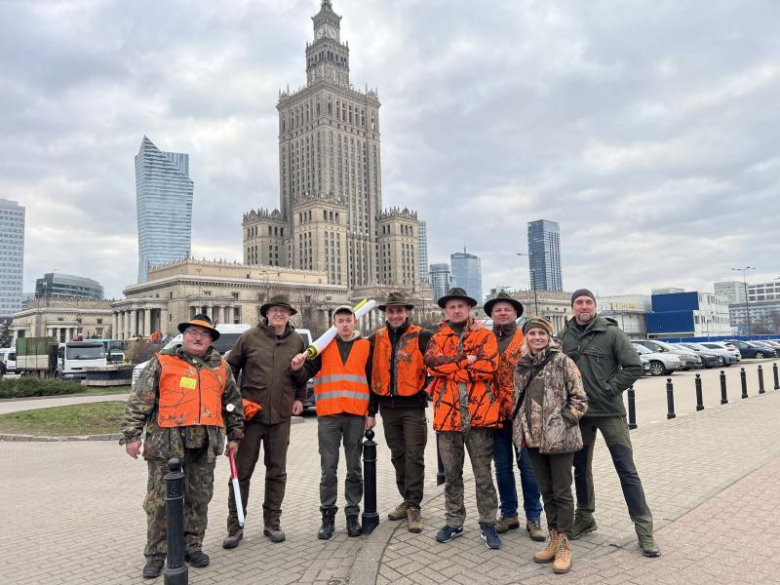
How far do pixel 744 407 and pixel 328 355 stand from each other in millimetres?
12478

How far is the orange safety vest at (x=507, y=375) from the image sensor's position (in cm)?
518

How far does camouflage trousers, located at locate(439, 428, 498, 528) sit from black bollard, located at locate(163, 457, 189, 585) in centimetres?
245

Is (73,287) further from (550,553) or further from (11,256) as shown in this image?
(550,553)

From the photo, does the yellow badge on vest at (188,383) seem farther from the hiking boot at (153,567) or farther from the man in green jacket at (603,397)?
the man in green jacket at (603,397)

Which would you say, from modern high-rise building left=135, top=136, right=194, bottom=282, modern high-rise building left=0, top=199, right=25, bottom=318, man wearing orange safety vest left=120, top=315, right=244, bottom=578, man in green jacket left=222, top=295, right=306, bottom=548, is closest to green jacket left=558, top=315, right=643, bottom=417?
man in green jacket left=222, top=295, right=306, bottom=548

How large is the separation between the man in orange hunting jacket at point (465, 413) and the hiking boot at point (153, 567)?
8.46ft

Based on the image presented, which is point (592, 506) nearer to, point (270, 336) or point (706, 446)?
point (270, 336)

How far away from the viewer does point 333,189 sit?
137 m

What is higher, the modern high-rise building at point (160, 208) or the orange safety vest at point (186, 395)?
the modern high-rise building at point (160, 208)

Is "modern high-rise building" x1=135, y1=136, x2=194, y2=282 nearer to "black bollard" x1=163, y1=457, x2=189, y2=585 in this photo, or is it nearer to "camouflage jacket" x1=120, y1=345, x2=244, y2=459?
"camouflage jacket" x1=120, y1=345, x2=244, y2=459

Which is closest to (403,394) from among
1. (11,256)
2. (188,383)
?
(188,383)

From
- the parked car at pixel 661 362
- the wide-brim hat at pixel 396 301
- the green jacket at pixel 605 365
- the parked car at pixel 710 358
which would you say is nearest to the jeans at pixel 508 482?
the green jacket at pixel 605 365

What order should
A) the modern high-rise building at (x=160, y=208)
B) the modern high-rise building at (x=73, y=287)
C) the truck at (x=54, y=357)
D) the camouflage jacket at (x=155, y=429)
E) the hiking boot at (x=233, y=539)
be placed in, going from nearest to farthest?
the camouflage jacket at (x=155, y=429) → the hiking boot at (x=233, y=539) → the truck at (x=54, y=357) → the modern high-rise building at (x=73, y=287) → the modern high-rise building at (x=160, y=208)

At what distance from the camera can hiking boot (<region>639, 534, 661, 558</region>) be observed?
14.7ft
